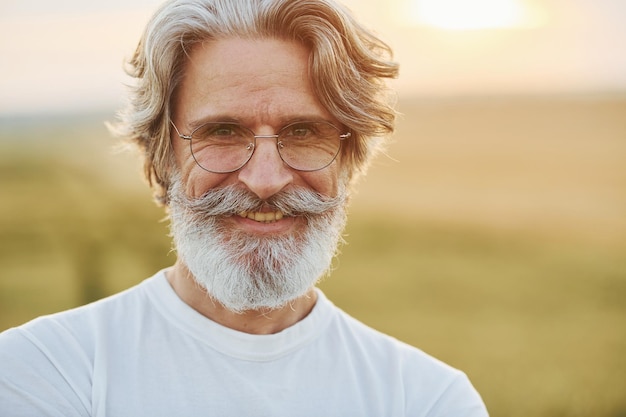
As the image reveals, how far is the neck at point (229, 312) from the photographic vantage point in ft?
9.39

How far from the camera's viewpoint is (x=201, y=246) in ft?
9.45

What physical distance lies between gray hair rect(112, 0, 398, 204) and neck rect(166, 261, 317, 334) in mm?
516

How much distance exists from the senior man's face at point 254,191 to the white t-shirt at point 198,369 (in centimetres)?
17

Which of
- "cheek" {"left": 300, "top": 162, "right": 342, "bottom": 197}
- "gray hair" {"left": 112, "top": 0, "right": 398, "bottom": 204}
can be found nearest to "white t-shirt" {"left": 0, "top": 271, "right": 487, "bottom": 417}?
"cheek" {"left": 300, "top": 162, "right": 342, "bottom": 197}

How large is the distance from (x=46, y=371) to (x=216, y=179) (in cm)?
94

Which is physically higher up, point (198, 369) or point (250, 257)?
point (250, 257)

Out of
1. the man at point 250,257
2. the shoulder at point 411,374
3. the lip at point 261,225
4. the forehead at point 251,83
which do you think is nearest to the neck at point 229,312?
the man at point 250,257

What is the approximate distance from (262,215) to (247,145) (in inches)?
11.1

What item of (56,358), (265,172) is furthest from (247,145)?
(56,358)

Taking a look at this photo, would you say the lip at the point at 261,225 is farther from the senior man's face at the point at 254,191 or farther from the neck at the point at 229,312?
the neck at the point at 229,312

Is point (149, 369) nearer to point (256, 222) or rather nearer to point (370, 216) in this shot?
point (256, 222)

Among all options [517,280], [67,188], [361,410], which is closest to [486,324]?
[517,280]

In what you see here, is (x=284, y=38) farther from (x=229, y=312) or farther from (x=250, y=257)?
(x=229, y=312)

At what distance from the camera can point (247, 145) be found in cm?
277
